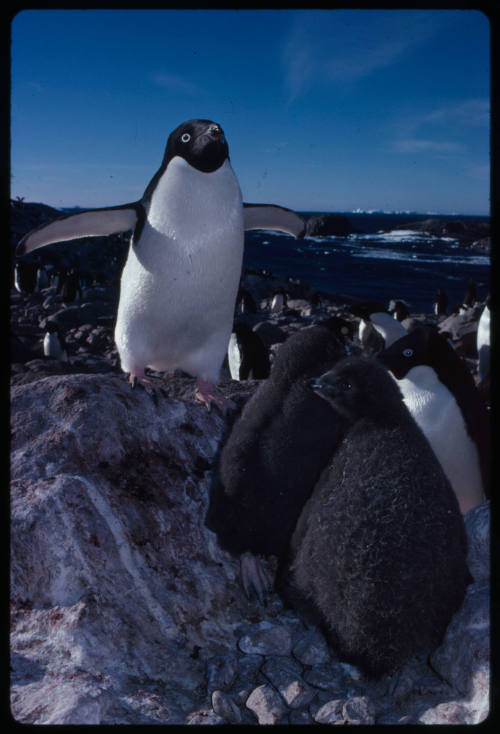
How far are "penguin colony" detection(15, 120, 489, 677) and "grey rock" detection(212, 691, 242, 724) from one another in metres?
0.30

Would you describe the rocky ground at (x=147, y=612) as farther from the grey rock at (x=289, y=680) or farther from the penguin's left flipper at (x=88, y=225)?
the penguin's left flipper at (x=88, y=225)

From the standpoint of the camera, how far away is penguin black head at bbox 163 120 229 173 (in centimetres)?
186

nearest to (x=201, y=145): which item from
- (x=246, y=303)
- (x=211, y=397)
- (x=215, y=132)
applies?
(x=215, y=132)

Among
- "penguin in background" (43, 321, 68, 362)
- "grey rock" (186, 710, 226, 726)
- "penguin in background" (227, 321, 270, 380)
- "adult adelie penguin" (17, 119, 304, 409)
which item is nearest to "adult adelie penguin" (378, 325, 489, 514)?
"adult adelie penguin" (17, 119, 304, 409)

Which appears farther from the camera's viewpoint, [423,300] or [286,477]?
[423,300]

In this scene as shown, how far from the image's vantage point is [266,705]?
3.67 ft

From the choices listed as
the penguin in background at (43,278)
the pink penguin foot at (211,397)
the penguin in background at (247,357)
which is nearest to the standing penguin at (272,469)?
the pink penguin foot at (211,397)

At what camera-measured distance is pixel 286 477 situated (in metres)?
1.49

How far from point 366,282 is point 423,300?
434cm

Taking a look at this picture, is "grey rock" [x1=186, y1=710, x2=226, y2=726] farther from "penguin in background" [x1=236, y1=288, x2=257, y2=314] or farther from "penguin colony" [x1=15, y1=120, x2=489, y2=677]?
"penguin in background" [x1=236, y1=288, x2=257, y2=314]
